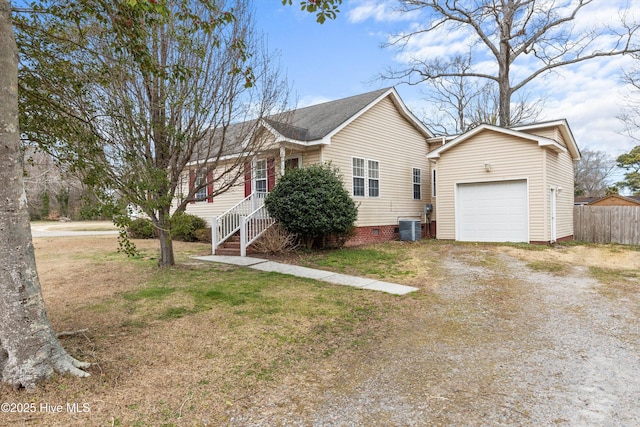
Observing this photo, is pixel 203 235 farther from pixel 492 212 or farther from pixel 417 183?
pixel 492 212

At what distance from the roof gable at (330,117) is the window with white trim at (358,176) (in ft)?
4.94

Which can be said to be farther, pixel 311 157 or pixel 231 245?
pixel 311 157

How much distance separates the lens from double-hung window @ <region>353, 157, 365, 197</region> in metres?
13.7

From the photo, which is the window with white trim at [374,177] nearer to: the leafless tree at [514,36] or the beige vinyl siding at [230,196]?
the beige vinyl siding at [230,196]

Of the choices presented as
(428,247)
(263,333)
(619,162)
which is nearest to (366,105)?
(428,247)

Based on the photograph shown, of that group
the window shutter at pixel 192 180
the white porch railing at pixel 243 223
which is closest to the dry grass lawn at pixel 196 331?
the white porch railing at pixel 243 223

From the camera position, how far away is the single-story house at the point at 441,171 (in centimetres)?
1264

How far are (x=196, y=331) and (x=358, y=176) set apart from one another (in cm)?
1017

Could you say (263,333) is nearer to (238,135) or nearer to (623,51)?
(238,135)

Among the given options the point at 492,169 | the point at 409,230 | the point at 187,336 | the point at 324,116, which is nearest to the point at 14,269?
the point at 187,336

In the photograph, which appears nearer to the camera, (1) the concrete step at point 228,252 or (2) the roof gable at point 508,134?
(1) the concrete step at point 228,252

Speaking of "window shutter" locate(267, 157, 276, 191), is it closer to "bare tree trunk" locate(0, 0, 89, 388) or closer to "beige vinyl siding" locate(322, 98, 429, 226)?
"beige vinyl siding" locate(322, 98, 429, 226)

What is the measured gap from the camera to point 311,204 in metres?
10.5

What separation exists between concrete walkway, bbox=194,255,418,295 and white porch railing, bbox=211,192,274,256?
0.68 metres
